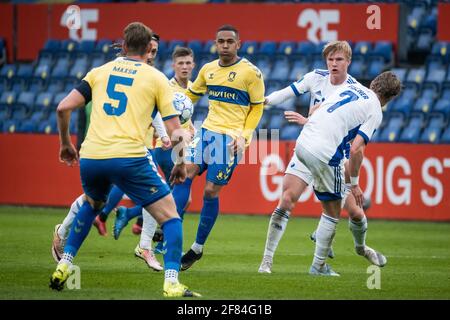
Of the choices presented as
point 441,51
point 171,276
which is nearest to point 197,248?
point 171,276

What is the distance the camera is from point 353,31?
22.9 metres

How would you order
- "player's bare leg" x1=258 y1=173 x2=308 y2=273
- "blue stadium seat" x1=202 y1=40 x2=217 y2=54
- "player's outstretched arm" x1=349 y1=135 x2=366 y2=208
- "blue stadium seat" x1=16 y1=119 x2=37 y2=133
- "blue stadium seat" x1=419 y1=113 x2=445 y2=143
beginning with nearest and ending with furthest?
"player's outstretched arm" x1=349 y1=135 x2=366 y2=208, "player's bare leg" x1=258 y1=173 x2=308 y2=273, "blue stadium seat" x1=419 y1=113 x2=445 y2=143, "blue stadium seat" x1=16 y1=119 x2=37 y2=133, "blue stadium seat" x1=202 y1=40 x2=217 y2=54

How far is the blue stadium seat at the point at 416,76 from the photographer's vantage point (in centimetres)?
2133

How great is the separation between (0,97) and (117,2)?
387 cm

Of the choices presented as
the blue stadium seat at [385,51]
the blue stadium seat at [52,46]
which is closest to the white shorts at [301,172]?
the blue stadium seat at [385,51]

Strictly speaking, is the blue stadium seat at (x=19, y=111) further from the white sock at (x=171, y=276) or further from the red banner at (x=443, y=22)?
the white sock at (x=171, y=276)

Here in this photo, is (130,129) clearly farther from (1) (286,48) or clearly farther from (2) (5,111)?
(2) (5,111)

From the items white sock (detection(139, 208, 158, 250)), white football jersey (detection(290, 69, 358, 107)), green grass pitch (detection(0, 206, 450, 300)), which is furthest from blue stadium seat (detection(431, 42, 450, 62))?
white sock (detection(139, 208, 158, 250))

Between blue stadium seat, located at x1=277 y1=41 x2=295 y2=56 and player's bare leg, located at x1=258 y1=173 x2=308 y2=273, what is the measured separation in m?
12.1

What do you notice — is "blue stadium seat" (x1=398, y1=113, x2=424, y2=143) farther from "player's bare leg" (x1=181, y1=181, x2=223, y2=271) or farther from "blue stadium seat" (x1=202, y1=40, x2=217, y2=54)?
"player's bare leg" (x1=181, y1=181, x2=223, y2=271)

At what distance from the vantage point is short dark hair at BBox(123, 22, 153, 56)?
28.5 feet

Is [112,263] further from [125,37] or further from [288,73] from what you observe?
[288,73]

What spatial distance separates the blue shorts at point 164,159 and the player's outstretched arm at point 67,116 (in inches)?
157
